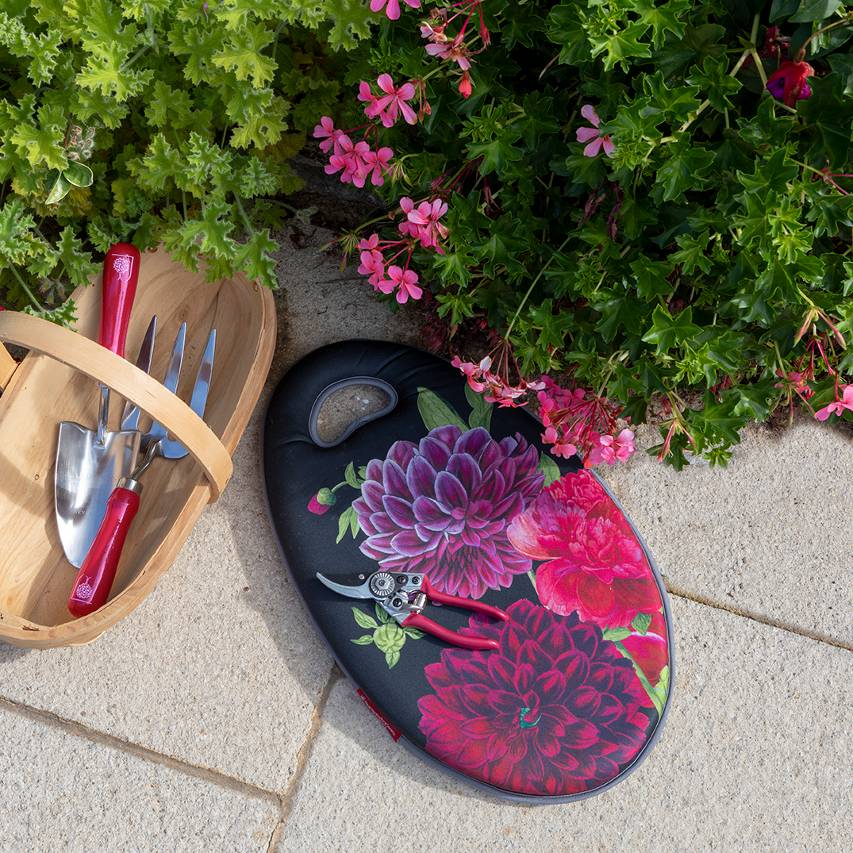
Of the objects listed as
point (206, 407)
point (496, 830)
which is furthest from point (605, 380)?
point (496, 830)

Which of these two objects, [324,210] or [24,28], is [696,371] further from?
[24,28]

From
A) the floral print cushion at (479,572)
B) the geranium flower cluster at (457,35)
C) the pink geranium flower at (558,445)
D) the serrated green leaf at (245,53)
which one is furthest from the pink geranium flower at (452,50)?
the floral print cushion at (479,572)

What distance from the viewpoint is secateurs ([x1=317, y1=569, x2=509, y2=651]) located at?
151 centimetres

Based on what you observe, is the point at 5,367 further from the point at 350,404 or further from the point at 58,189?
the point at 350,404

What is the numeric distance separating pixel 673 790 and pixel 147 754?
92 cm

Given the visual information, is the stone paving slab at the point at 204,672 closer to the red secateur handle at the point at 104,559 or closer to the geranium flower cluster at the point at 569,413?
the red secateur handle at the point at 104,559

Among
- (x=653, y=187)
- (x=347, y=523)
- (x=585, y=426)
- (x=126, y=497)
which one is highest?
(x=653, y=187)

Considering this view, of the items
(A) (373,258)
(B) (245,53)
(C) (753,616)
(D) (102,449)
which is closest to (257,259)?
(A) (373,258)

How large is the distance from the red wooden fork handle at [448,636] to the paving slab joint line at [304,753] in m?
0.19

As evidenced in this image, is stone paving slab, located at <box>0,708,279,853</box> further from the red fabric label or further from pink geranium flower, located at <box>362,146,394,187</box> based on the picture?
pink geranium flower, located at <box>362,146,394,187</box>

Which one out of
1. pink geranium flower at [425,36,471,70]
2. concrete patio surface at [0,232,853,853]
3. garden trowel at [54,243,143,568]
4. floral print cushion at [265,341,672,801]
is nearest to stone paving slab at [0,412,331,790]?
concrete patio surface at [0,232,853,853]

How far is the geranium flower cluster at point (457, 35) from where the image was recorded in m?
1.04

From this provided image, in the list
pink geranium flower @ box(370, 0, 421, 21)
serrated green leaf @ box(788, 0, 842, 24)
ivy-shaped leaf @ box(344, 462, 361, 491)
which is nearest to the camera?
serrated green leaf @ box(788, 0, 842, 24)

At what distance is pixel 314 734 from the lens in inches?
61.7
